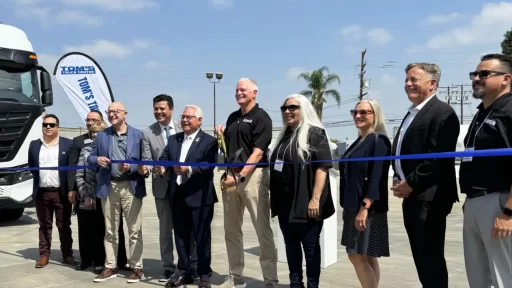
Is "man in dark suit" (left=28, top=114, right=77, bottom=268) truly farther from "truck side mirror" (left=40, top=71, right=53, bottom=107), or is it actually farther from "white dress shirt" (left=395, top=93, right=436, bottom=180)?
"white dress shirt" (left=395, top=93, right=436, bottom=180)

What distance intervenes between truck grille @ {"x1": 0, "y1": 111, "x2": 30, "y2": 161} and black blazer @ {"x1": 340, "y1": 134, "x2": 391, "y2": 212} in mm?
7504

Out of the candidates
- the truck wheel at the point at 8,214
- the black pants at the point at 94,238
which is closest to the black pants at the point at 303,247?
the black pants at the point at 94,238

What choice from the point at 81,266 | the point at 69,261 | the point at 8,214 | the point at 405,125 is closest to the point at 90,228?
the point at 81,266

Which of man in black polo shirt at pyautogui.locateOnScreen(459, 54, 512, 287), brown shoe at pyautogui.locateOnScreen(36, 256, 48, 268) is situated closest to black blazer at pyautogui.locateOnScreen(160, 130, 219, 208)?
brown shoe at pyautogui.locateOnScreen(36, 256, 48, 268)

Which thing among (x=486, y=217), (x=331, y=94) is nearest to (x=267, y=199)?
(x=486, y=217)

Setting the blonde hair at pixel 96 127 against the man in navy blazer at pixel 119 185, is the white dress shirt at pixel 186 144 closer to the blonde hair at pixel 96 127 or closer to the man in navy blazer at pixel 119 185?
the man in navy blazer at pixel 119 185

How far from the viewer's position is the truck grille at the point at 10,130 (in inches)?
371

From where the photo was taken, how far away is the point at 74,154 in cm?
635

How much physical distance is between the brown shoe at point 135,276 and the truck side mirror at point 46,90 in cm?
577

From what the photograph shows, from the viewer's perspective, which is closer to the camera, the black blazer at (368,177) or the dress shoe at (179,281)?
the black blazer at (368,177)

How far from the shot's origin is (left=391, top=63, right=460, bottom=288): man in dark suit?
137 inches

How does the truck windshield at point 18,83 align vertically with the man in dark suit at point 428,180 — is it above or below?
above

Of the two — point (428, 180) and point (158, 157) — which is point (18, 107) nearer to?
point (158, 157)

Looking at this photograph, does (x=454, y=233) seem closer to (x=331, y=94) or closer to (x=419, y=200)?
(x=419, y=200)
